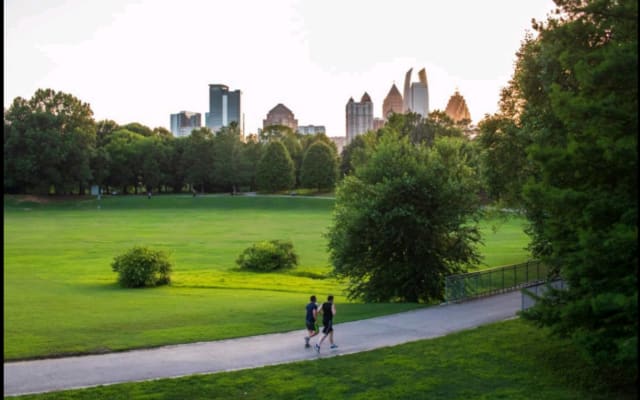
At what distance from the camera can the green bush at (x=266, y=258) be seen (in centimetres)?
3591

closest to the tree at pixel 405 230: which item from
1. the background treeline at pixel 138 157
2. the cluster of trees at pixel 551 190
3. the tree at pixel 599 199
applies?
the cluster of trees at pixel 551 190

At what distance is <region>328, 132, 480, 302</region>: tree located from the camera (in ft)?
82.0

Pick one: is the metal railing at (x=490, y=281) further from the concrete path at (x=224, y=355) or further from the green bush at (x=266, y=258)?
the green bush at (x=266, y=258)

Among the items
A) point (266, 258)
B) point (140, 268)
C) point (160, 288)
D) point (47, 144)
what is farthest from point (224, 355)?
point (47, 144)

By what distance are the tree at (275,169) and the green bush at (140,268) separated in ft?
278

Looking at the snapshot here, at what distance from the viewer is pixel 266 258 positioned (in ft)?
118

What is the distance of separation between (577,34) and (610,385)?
7.14 metres

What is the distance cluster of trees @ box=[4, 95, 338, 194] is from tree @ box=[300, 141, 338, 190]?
7.1 inches

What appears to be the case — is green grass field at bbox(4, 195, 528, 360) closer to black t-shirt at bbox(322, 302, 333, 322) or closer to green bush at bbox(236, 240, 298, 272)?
green bush at bbox(236, 240, 298, 272)

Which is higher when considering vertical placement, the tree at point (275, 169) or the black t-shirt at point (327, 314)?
A: the tree at point (275, 169)

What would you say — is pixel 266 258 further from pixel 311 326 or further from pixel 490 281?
pixel 311 326

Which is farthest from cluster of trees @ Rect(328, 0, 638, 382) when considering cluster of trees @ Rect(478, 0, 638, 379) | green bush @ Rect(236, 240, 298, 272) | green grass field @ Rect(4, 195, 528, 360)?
green bush @ Rect(236, 240, 298, 272)

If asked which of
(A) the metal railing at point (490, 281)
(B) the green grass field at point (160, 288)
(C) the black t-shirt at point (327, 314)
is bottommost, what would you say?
(B) the green grass field at point (160, 288)

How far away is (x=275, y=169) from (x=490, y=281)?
302 feet
